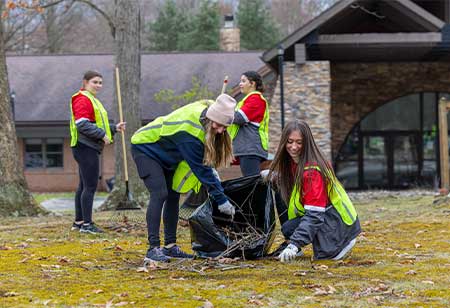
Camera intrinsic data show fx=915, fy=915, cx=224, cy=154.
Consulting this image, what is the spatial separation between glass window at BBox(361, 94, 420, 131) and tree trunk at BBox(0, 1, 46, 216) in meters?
15.7

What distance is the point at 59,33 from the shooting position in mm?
46656

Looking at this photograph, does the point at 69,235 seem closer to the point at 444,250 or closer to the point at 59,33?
the point at 444,250

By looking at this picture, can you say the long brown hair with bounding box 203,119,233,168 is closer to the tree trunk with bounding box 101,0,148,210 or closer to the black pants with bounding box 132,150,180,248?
the black pants with bounding box 132,150,180,248

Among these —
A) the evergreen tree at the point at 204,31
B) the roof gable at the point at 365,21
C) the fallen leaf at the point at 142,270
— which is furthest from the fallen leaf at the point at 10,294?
the evergreen tree at the point at 204,31

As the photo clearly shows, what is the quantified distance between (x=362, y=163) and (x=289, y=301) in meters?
23.1

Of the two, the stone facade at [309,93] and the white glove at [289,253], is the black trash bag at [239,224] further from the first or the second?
the stone facade at [309,93]

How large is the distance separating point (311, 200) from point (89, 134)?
3013 mm

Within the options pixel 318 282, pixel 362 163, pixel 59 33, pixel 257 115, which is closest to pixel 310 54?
pixel 362 163

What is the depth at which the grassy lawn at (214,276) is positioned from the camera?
5.64 metres

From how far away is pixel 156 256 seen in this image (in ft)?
23.8

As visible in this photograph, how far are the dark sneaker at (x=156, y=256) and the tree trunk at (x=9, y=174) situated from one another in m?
6.09

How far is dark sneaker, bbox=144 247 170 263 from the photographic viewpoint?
7.22 metres

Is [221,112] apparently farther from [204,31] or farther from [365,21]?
[204,31]

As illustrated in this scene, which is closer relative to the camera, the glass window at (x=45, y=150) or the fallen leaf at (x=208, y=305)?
the fallen leaf at (x=208, y=305)
